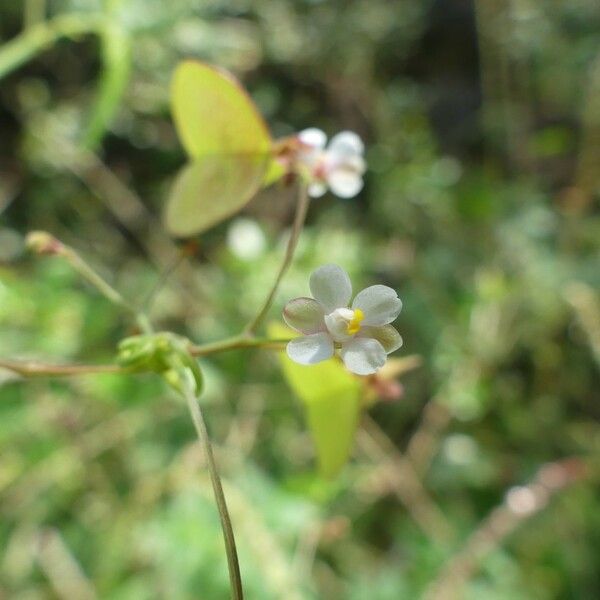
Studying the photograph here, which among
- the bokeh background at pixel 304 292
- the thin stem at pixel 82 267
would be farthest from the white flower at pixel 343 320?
the bokeh background at pixel 304 292

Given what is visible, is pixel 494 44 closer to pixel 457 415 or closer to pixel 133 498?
pixel 457 415

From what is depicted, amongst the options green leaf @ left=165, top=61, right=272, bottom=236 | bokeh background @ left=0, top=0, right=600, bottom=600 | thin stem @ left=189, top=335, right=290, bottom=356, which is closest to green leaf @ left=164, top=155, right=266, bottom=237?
green leaf @ left=165, top=61, right=272, bottom=236

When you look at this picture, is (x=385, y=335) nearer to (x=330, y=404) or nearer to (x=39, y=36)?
(x=330, y=404)

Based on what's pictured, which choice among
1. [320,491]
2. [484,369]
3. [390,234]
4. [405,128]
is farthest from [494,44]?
[320,491]

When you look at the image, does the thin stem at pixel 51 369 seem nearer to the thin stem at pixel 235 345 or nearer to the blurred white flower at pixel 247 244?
the thin stem at pixel 235 345

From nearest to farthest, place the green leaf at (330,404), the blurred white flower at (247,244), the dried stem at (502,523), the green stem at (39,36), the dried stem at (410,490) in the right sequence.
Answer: the green leaf at (330,404), the green stem at (39,36), the dried stem at (502,523), the dried stem at (410,490), the blurred white flower at (247,244)

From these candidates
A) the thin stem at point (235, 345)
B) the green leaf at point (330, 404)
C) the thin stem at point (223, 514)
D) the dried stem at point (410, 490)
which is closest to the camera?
the thin stem at point (223, 514)

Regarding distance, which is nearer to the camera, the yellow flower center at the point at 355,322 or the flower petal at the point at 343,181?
the yellow flower center at the point at 355,322

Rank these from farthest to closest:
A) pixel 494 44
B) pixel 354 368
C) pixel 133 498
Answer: pixel 494 44 < pixel 133 498 < pixel 354 368
